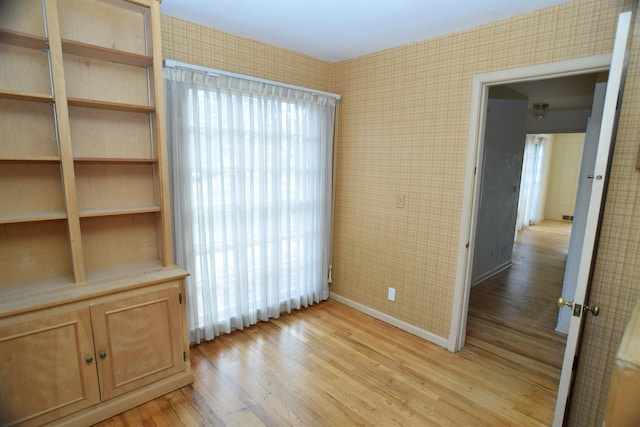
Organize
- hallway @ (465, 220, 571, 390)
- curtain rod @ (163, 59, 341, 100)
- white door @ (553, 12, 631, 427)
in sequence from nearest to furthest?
white door @ (553, 12, 631, 427)
curtain rod @ (163, 59, 341, 100)
hallway @ (465, 220, 571, 390)

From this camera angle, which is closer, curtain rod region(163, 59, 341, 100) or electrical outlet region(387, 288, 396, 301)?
curtain rod region(163, 59, 341, 100)

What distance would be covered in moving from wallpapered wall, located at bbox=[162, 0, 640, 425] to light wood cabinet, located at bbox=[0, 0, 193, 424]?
537 millimetres

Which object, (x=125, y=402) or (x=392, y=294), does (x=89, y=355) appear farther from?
(x=392, y=294)

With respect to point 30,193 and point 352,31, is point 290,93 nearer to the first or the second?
point 352,31

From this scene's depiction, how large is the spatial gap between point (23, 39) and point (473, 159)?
114 inches

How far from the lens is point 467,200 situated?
255 cm

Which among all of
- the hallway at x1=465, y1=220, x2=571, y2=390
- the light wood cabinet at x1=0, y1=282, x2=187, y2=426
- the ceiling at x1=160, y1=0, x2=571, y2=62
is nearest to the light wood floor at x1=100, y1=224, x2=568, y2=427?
the hallway at x1=465, y1=220, x2=571, y2=390

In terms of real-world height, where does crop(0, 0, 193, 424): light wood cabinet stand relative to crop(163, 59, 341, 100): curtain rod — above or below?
below

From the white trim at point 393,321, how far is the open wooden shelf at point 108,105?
2580 mm

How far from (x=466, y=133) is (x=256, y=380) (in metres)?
2.41

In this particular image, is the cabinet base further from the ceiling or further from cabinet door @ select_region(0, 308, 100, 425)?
the ceiling

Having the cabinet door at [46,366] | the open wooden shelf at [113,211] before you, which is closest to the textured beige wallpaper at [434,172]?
the open wooden shelf at [113,211]

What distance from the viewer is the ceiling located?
2111 mm

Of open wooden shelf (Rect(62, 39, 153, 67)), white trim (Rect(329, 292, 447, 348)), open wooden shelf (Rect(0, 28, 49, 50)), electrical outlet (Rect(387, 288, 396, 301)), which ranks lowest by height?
white trim (Rect(329, 292, 447, 348))
